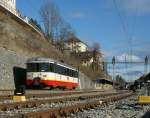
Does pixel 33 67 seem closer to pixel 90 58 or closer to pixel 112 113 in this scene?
pixel 112 113

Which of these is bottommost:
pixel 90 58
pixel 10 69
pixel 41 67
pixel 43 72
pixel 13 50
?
pixel 43 72

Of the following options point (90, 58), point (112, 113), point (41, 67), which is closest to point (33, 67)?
point (41, 67)

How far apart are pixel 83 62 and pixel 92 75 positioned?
10.9 meters

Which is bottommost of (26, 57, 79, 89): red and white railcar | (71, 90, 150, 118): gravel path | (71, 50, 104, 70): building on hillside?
(71, 90, 150, 118): gravel path

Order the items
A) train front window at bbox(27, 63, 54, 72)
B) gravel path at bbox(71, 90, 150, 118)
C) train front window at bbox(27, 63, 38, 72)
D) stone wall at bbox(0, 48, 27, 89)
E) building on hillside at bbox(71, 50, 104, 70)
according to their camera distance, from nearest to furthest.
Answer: gravel path at bbox(71, 90, 150, 118), stone wall at bbox(0, 48, 27, 89), train front window at bbox(27, 63, 54, 72), train front window at bbox(27, 63, 38, 72), building on hillside at bbox(71, 50, 104, 70)

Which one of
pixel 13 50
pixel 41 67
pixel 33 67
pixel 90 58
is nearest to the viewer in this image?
pixel 41 67

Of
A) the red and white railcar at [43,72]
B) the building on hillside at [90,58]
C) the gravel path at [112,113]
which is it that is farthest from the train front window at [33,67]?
the building on hillside at [90,58]

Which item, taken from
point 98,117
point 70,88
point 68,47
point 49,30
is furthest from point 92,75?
point 98,117

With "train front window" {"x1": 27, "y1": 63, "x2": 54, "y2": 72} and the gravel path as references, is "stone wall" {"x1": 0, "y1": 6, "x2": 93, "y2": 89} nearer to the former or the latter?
"train front window" {"x1": 27, "y1": 63, "x2": 54, "y2": 72}

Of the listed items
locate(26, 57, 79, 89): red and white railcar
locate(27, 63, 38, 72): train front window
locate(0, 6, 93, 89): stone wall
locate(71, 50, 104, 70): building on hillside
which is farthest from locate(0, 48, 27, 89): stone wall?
locate(71, 50, 104, 70): building on hillside

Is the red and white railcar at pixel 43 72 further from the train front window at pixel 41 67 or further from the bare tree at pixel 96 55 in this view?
the bare tree at pixel 96 55

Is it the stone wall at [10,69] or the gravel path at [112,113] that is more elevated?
the stone wall at [10,69]

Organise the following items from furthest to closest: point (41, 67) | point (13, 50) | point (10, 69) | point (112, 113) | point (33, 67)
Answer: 1. point (13, 50)
2. point (10, 69)
3. point (33, 67)
4. point (41, 67)
5. point (112, 113)

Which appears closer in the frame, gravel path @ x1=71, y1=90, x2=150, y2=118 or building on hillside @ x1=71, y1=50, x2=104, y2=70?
gravel path @ x1=71, y1=90, x2=150, y2=118
